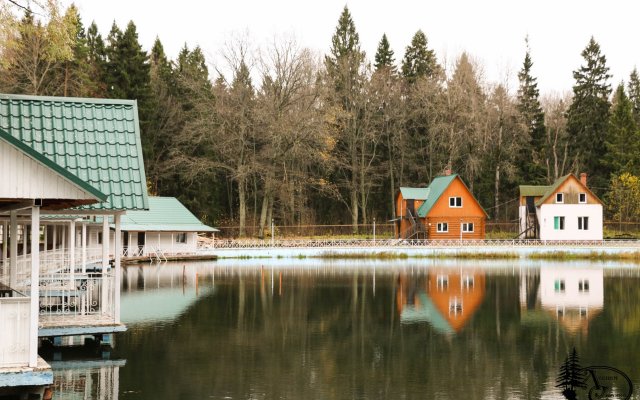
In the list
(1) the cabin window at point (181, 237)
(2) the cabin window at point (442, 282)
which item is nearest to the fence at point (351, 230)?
(1) the cabin window at point (181, 237)

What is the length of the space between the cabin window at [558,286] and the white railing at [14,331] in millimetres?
26065

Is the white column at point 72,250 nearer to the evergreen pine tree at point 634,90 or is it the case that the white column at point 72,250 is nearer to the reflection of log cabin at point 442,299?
the reflection of log cabin at point 442,299

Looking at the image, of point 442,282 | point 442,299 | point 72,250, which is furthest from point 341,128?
point 72,250

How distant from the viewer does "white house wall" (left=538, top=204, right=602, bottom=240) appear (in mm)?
62594

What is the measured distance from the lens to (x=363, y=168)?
67.7 meters

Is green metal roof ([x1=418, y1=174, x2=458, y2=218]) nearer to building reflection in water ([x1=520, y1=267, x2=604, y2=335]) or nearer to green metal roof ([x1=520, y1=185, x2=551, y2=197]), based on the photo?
green metal roof ([x1=520, y1=185, x2=551, y2=197])

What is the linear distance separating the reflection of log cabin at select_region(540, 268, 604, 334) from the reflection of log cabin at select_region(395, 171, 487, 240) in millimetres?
18761

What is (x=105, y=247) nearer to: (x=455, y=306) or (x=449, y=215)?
(x=455, y=306)

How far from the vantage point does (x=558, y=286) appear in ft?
113

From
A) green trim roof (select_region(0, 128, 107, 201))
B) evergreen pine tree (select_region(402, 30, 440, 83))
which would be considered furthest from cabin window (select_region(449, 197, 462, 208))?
green trim roof (select_region(0, 128, 107, 201))

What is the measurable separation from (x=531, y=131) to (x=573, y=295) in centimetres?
4488

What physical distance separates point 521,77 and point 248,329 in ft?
197

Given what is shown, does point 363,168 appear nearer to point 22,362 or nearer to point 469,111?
point 469,111

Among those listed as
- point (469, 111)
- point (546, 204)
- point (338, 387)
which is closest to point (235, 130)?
point (469, 111)
